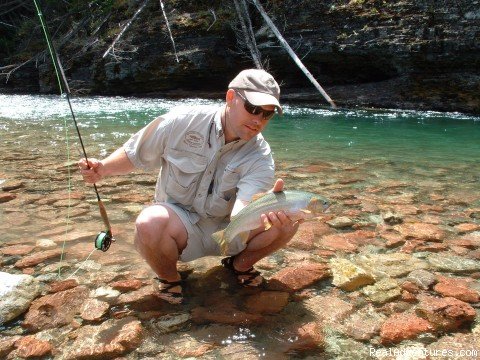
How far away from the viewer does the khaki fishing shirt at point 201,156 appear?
3.05 m

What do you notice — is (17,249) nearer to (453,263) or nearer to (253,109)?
(253,109)

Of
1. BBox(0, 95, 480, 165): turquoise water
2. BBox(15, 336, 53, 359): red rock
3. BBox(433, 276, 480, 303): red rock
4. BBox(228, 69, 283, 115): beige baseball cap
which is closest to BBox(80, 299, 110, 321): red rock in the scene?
BBox(15, 336, 53, 359): red rock

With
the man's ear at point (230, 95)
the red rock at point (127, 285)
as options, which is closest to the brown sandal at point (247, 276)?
the red rock at point (127, 285)

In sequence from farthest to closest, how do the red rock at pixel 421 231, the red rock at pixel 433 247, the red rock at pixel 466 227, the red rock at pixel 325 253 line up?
the red rock at pixel 466 227 → the red rock at pixel 421 231 → the red rock at pixel 433 247 → the red rock at pixel 325 253

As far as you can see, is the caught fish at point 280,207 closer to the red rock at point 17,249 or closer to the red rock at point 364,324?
the red rock at point 364,324

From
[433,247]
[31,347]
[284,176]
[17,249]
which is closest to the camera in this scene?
[31,347]

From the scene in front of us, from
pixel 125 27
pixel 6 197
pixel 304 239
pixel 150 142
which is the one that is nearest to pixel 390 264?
pixel 304 239

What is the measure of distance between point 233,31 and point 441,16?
7077 mm

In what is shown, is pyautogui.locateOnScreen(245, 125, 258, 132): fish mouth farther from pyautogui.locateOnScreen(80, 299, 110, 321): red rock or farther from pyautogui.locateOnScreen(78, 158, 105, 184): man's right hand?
pyautogui.locateOnScreen(80, 299, 110, 321): red rock

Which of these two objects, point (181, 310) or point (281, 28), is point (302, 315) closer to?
point (181, 310)

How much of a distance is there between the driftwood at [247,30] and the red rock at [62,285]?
12.9 m

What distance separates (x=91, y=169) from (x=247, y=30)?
14.7m

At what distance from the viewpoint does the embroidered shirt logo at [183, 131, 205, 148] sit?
306 cm

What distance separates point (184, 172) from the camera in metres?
3.08
